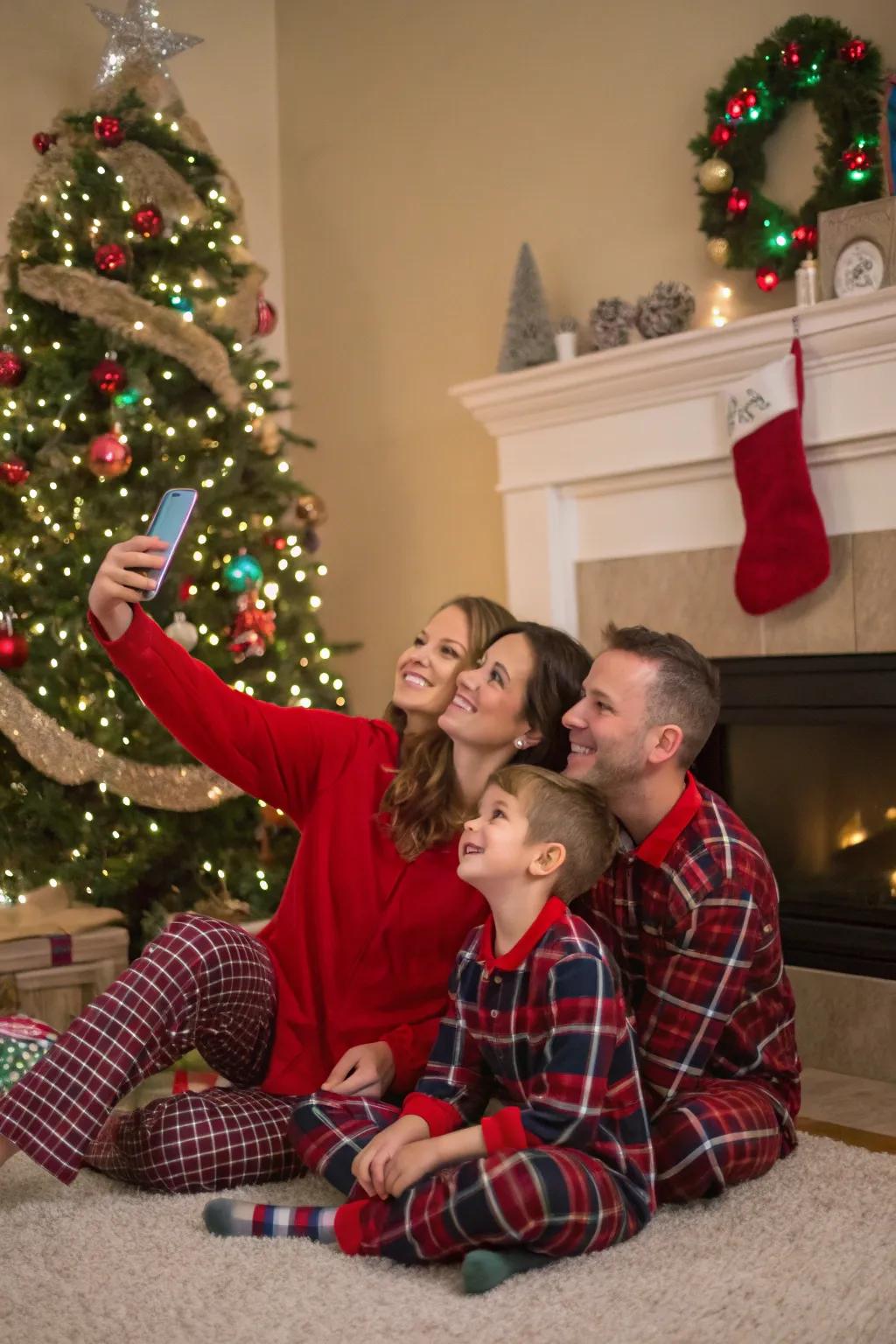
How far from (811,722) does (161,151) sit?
216 cm

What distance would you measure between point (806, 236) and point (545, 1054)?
6.81ft

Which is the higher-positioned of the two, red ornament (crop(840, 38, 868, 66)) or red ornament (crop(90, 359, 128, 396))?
red ornament (crop(840, 38, 868, 66))

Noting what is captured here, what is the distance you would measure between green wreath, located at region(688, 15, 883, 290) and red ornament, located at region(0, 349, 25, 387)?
66.7 inches

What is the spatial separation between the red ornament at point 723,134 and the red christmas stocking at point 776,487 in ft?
2.02

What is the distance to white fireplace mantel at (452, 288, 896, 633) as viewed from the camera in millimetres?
2939

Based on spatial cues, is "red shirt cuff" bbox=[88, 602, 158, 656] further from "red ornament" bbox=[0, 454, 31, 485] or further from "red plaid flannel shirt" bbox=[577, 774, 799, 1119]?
"red ornament" bbox=[0, 454, 31, 485]

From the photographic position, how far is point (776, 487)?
118 inches

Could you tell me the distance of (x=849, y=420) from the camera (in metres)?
2.96

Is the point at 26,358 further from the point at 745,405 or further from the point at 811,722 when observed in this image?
the point at 811,722

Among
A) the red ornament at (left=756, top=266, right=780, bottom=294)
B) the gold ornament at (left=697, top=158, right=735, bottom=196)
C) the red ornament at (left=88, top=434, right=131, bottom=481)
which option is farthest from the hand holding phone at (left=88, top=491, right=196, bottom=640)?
the gold ornament at (left=697, top=158, right=735, bottom=196)

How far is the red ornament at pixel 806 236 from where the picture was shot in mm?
3145

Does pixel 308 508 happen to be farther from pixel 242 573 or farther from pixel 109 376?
pixel 109 376

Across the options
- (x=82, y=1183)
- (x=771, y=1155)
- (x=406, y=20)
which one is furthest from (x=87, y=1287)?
(x=406, y=20)

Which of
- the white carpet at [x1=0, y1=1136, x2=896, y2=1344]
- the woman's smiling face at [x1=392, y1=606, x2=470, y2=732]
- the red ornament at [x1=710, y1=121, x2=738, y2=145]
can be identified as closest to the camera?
the white carpet at [x1=0, y1=1136, x2=896, y2=1344]
